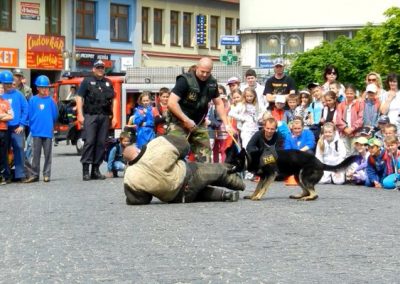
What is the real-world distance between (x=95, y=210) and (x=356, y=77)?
22.8m

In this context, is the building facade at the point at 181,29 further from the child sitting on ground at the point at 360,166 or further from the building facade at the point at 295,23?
the child sitting on ground at the point at 360,166

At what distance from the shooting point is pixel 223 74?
1382 inches

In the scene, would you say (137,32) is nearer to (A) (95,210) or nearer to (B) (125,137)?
(B) (125,137)

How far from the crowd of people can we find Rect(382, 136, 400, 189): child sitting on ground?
0.02 m

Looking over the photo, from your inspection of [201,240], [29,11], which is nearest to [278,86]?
[201,240]

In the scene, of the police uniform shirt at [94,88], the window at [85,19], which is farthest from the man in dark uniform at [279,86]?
the window at [85,19]

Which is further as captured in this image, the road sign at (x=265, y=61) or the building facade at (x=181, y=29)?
the building facade at (x=181, y=29)

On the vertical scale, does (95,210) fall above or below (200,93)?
below

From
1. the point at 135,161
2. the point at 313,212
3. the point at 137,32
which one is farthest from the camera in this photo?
the point at 137,32

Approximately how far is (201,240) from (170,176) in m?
3.74

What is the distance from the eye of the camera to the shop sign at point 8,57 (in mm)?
56938

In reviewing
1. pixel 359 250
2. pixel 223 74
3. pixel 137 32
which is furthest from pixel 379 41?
pixel 137 32

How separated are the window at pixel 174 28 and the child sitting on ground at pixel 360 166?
5067cm

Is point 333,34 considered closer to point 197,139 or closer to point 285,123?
point 285,123
